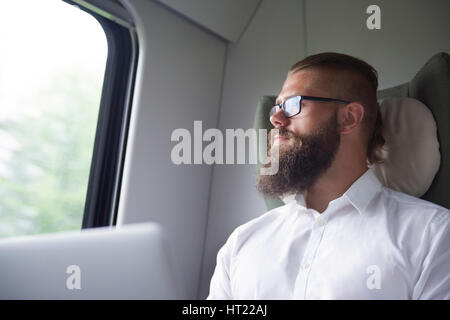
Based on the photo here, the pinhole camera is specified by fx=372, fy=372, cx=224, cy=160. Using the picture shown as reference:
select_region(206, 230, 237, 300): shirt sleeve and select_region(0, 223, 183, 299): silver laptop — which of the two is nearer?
select_region(0, 223, 183, 299): silver laptop

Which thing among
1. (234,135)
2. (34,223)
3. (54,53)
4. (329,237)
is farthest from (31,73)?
(329,237)

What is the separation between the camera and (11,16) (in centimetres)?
141

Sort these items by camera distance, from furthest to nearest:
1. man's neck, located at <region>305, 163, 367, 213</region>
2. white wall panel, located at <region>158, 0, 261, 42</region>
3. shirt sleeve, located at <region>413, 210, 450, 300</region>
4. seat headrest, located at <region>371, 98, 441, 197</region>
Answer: white wall panel, located at <region>158, 0, 261, 42</region> < man's neck, located at <region>305, 163, 367, 213</region> < seat headrest, located at <region>371, 98, 441, 197</region> < shirt sleeve, located at <region>413, 210, 450, 300</region>

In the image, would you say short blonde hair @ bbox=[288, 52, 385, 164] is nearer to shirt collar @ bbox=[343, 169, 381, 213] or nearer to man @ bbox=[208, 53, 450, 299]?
man @ bbox=[208, 53, 450, 299]

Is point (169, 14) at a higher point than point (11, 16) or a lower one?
higher

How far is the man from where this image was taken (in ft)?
2.89

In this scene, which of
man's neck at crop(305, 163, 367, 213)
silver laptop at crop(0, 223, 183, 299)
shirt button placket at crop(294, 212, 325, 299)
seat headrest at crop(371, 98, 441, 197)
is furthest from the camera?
man's neck at crop(305, 163, 367, 213)

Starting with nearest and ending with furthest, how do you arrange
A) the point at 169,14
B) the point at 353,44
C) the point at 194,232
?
the point at 353,44 < the point at 169,14 < the point at 194,232

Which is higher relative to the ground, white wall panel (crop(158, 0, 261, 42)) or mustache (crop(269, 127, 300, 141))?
white wall panel (crop(158, 0, 261, 42))

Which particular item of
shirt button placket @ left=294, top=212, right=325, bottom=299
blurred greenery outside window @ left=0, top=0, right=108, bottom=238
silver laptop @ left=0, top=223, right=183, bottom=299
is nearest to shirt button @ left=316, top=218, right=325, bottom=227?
shirt button placket @ left=294, top=212, right=325, bottom=299

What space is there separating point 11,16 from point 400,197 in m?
1.50

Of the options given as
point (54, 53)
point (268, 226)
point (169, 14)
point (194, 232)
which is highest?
point (169, 14)

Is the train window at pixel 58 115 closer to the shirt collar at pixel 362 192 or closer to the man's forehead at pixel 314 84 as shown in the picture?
the man's forehead at pixel 314 84

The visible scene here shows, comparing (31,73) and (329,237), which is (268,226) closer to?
(329,237)
